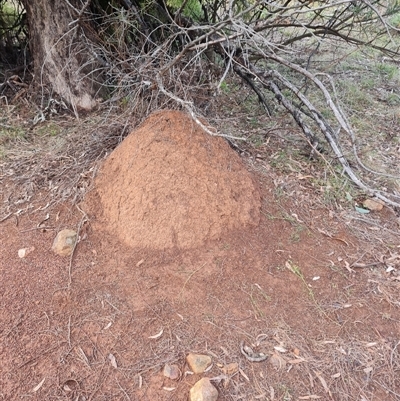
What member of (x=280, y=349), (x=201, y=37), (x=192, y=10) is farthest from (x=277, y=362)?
(x=192, y=10)

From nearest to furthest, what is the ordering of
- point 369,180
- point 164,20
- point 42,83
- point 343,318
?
point 343,318 → point 369,180 → point 164,20 → point 42,83

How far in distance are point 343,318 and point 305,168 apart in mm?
1523

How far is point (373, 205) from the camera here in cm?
295

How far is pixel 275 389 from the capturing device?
1.73m

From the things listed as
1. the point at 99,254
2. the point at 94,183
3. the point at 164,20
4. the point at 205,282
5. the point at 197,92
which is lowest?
the point at 205,282

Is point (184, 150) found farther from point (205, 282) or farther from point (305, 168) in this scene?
point (305, 168)

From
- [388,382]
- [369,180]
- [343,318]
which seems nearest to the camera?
[388,382]

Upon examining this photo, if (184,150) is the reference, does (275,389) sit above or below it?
below

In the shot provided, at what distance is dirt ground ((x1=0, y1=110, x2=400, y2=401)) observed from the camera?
1.76m

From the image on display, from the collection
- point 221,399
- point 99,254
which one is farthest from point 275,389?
point 99,254

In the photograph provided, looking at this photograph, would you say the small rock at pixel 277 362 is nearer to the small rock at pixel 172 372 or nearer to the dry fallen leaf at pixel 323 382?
the dry fallen leaf at pixel 323 382

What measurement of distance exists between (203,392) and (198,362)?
16 centimetres

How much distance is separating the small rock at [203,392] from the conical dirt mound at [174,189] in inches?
32.3

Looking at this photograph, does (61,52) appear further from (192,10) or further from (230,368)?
(230,368)
